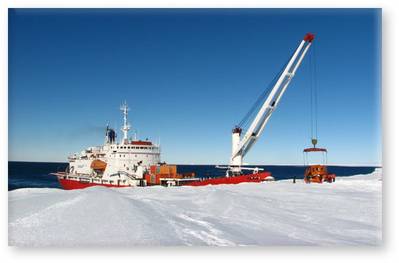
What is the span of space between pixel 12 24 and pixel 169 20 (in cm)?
280

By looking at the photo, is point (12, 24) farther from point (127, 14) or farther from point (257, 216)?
point (257, 216)

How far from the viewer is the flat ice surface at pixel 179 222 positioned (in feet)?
15.2

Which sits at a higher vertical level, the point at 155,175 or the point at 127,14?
the point at 127,14

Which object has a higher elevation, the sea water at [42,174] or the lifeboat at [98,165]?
the lifeboat at [98,165]

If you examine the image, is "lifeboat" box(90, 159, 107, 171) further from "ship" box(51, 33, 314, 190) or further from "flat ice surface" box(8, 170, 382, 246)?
"flat ice surface" box(8, 170, 382, 246)

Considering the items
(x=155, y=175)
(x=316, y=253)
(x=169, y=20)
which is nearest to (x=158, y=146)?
(x=155, y=175)

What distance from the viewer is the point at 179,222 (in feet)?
16.1

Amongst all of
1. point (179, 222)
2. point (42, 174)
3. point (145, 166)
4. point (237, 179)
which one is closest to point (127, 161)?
point (145, 166)

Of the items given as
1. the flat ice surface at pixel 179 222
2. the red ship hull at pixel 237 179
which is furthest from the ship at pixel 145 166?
the flat ice surface at pixel 179 222

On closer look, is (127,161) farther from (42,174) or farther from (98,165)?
(42,174)

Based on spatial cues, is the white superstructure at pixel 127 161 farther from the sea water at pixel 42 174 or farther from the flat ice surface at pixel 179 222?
the flat ice surface at pixel 179 222

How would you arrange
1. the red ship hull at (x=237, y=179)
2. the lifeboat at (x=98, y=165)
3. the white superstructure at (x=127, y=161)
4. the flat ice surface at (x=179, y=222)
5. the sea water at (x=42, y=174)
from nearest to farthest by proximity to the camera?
the flat ice surface at (x=179, y=222) → the sea water at (x=42, y=174) → the red ship hull at (x=237, y=179) → the white superstructure at (x=127, y=161) → the lifeboat at (x=98, y=165)

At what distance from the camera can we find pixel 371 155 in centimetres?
609

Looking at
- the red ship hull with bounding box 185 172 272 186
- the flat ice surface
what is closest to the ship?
the red ship hull with bounding box 185 172 272 186
